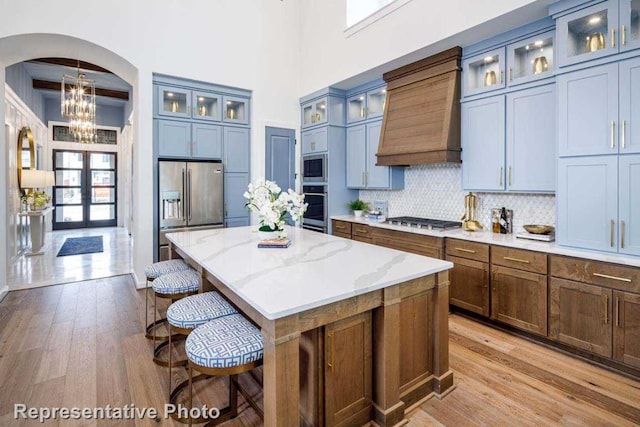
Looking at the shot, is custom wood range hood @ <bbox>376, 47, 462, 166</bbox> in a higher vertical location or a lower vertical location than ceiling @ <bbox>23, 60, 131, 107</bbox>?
lower

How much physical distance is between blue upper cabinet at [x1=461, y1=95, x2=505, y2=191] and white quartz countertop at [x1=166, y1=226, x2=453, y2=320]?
1.68 metres

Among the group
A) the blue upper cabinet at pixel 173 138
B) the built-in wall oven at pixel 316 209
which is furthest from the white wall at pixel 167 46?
the built-in wall oven at pixel 316 209

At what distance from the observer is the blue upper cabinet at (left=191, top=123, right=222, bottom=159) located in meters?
4.93

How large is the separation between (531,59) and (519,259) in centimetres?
193

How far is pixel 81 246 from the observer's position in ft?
23.5

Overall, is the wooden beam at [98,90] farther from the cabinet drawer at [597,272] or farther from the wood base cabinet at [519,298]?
the cabinet drawer at [597,272]

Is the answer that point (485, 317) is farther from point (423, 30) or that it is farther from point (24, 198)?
point (24, 198)

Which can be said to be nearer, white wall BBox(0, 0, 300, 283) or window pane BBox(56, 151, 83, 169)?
white wall BBox(0, 0, 300, 283)

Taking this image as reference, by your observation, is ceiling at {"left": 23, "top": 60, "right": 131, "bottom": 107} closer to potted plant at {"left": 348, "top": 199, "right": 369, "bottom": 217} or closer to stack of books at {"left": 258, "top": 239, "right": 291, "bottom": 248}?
potted plant at {"left": 348, "top": 199, "right": 369, "bottom": 217}

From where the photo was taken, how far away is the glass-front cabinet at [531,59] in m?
3.03

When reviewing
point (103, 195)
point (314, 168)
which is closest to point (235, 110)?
point (314, 168)

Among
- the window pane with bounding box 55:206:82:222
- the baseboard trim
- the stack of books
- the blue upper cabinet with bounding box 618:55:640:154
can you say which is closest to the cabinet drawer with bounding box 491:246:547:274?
the blue upper cabinet with bounding box 618:55:640:154

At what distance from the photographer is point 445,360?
221 centimetres

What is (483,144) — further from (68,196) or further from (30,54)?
(68,196)
